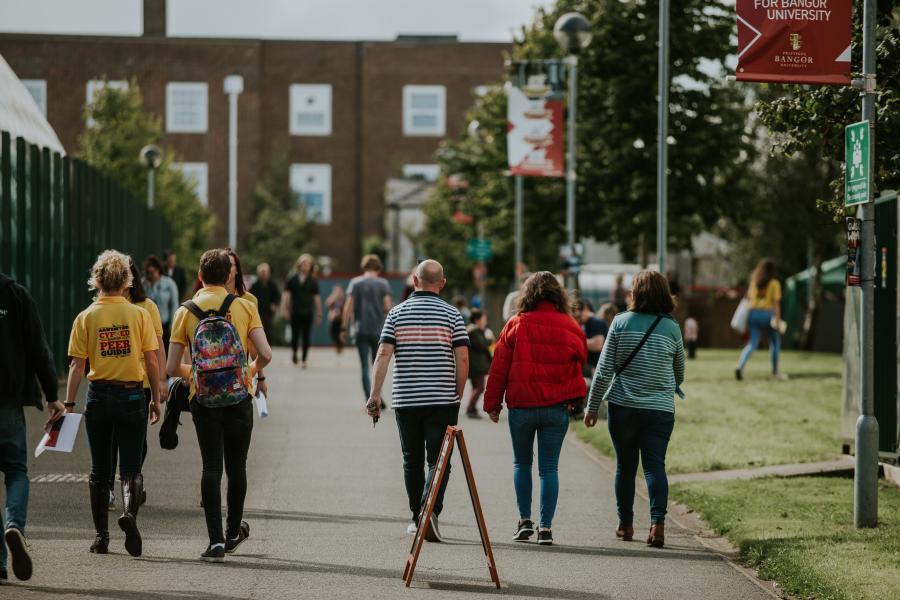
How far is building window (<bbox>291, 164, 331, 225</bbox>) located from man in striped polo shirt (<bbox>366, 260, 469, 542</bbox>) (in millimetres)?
54337

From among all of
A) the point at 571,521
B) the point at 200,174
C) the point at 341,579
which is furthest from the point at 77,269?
the point at 200,174

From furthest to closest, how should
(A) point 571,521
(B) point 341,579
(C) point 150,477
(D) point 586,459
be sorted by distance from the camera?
1. (D) point 586,459
2. (C) point 150,477
3. (A) point 571,521
4. (B) point 341,579

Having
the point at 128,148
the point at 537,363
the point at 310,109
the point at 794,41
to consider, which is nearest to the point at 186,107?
the point at 310,109

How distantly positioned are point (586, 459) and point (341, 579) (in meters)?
6.52

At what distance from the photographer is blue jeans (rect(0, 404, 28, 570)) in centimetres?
765

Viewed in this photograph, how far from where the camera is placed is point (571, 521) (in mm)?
10336

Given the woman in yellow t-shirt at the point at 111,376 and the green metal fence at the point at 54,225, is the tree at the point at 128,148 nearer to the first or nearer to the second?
the green metal fence at the point at 54,225

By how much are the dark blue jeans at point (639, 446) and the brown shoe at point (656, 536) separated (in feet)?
0.59

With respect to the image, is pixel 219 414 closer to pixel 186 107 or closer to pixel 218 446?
pixel 218 446

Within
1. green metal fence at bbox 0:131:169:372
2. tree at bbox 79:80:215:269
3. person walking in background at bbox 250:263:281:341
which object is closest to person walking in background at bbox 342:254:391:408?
green metal fence at bbox 0:131:169:372

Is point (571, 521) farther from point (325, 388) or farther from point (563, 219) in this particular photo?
point (563, 219)

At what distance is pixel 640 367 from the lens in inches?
375

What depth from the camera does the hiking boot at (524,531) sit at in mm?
9406

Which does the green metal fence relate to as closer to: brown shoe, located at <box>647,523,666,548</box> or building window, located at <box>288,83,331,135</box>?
brown shoe, located at <box>647,523,666,548</box>
